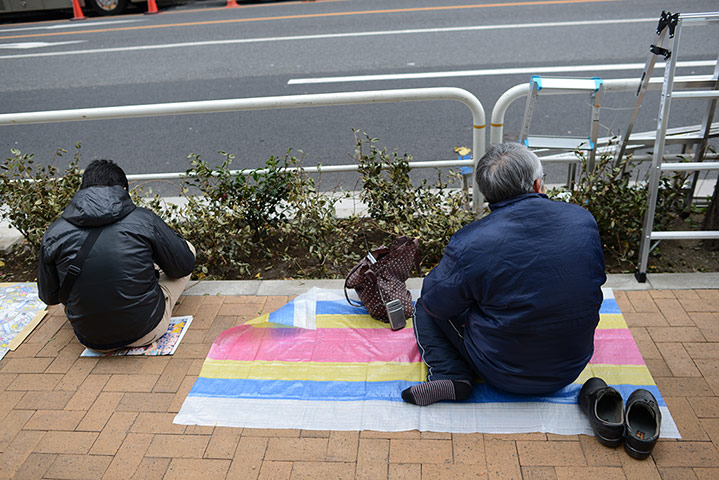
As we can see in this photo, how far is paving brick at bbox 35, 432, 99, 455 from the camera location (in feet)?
8.86

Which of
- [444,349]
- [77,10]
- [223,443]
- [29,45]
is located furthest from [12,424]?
[77,10]

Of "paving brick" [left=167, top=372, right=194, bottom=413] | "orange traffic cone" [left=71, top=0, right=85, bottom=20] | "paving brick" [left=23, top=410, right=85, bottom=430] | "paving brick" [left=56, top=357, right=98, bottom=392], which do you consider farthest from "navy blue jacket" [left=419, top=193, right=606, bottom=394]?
"orange traffic cone" [left=71, top=0, right=85, bottom=20]

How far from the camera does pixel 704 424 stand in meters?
2.57

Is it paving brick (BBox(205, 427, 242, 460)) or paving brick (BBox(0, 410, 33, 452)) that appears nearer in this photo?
paving brick (BBox(205, 427, 242, 460))

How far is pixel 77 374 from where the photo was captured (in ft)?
10.4

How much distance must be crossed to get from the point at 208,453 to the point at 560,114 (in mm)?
5755

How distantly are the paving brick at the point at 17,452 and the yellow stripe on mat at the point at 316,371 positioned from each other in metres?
0.85

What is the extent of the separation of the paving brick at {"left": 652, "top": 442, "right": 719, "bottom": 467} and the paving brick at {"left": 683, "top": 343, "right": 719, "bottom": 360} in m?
0.62

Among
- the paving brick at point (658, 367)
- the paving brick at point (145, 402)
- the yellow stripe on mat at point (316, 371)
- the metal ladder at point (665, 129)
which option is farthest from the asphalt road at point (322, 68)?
the paving brick at point (145, 402)

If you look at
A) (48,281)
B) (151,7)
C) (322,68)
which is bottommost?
(48,281)

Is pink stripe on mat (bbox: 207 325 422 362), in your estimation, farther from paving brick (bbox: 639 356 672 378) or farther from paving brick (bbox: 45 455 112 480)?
paving brick (bbox: 639 356 672 378)

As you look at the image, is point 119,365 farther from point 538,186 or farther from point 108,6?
point 108,6

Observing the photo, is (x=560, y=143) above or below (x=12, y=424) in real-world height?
above

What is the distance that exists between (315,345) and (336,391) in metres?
0.40
